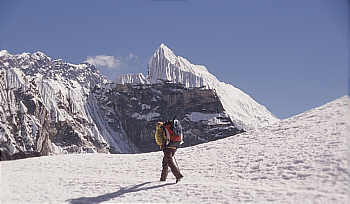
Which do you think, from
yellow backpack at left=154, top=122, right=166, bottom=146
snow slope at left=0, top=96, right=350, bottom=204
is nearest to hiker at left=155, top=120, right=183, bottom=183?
yellow backpack at left=154, top=122, right=166, bottom=146

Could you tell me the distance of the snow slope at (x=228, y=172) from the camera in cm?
1390

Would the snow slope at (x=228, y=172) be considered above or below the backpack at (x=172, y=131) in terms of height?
below

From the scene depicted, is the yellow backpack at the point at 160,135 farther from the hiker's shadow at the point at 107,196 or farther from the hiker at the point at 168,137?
the hiker's shadow at the point at 107,196

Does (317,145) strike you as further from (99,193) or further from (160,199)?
(99,193)

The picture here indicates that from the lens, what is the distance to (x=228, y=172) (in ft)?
56.1

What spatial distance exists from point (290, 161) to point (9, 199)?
1164cm

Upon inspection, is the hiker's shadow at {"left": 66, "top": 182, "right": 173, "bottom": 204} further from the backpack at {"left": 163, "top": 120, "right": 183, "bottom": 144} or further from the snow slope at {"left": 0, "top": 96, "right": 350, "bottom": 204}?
the backpack at {"left": 163, "top": 120, "right": 183, "bottom": 144}

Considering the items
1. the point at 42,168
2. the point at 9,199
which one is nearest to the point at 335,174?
the point at 9,199

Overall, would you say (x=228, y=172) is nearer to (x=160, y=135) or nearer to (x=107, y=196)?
(x=160, y=135)

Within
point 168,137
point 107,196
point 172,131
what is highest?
point 172,131

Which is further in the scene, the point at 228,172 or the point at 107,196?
the point at 228,172

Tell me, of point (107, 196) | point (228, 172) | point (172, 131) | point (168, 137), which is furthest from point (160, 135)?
point (228, 172)

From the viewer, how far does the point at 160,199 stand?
1463cm

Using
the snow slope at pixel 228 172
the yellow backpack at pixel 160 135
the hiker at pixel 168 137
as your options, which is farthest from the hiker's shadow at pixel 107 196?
the yellow backpack at pixel 160 135
